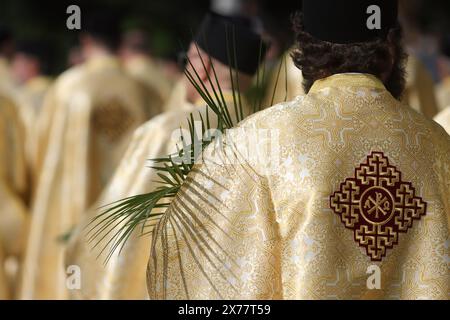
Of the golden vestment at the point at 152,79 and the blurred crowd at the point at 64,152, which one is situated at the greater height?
the golden vestment at the point at 152,79

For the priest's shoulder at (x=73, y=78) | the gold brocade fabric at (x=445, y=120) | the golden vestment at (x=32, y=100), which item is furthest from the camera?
the golden vestment at (x=32, y=100)

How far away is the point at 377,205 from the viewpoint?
362cm

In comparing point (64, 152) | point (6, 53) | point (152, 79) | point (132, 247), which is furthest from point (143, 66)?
point (132, 247)

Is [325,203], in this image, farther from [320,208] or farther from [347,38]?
[347,38]

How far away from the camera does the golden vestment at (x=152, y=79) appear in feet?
29.7

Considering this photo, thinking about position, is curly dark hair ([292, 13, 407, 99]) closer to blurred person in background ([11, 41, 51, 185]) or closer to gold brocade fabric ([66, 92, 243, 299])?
gold brocade fabric ([66, 92, 243, 299])

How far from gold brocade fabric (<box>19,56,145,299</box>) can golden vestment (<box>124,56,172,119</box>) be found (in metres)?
0.29

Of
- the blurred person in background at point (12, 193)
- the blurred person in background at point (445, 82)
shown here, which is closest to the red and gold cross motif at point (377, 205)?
the blurred person in background at point (12, 193)

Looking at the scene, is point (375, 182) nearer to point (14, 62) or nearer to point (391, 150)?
point (391, 150)

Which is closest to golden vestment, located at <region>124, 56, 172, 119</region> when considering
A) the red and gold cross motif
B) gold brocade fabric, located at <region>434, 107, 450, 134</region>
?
gold brocade fabric, located at <region>434, 107, 450, 134</region>

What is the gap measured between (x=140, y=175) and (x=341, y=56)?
223 centimetres

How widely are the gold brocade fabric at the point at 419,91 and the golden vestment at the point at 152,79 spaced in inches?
83.7

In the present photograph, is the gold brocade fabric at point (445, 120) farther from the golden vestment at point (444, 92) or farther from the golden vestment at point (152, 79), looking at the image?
the golden vestment at point (444, 92)

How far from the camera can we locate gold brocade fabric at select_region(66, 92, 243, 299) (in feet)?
18.8
